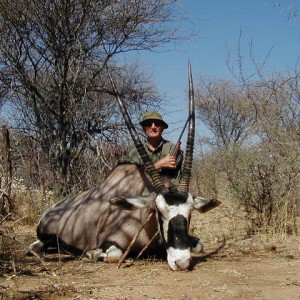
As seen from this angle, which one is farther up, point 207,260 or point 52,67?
point 52,67

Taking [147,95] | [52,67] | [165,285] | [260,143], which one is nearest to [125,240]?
[165,285]

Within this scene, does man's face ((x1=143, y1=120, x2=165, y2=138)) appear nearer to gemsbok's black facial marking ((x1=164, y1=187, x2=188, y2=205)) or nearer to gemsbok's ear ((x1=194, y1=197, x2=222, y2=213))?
gemsbok's ear ((x1=194, y1=197, x2=222, y2=213))

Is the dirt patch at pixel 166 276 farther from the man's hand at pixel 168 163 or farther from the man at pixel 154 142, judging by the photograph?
the man at pixel 154 142

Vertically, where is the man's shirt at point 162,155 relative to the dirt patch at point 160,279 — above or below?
above

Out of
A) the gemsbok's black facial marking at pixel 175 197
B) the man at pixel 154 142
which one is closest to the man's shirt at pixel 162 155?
the man at pixel 154 142

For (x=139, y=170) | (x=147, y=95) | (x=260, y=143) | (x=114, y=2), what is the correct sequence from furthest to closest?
(x=147, y=95) < (x=114, y=2) < (x=260, y=143) < (x=139, y=170)

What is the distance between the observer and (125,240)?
14.8ft

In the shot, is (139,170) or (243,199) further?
(243,199)

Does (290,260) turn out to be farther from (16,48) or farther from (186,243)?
(16,48)

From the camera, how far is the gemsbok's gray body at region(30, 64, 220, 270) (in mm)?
3967

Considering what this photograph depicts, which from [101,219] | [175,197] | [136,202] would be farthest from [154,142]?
[175,197]

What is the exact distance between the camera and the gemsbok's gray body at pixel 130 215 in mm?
3967

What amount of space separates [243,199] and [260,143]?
789 mm

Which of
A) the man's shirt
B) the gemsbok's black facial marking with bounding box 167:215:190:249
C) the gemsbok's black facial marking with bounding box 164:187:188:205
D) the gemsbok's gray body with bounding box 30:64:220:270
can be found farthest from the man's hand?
the gemsbok's black facial marking with bounding box 167:215:190:249
